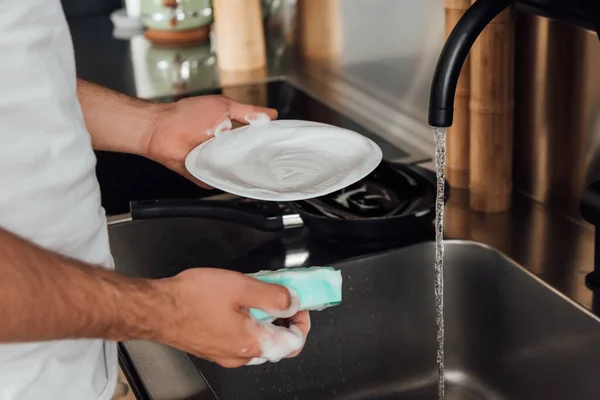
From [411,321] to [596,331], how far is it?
0.23 m

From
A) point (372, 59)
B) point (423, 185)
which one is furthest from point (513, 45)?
point (372, 59)

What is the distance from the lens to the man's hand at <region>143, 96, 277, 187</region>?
37.3 inches

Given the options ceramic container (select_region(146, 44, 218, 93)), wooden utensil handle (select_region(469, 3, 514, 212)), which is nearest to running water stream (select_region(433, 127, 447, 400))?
wooden utensil handle (select_region(469, 3, 514, 212))

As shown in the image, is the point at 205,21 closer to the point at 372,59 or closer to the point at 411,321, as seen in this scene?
the point at 372,59

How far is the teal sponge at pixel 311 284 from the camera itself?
2.39 ft

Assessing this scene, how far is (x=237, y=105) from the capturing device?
0.98 m

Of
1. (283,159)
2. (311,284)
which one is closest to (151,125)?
(283,159)

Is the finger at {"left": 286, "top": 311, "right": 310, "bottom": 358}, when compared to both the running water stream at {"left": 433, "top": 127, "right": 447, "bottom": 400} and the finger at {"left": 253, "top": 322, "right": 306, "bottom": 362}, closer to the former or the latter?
the finger at {"left": 253, "top": 322, "right": 306, "bottom": 362}

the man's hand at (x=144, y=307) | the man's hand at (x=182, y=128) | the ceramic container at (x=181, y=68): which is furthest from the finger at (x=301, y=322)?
the ceramic container at (x=181, y=68)

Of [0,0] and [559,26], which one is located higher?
[0,0]

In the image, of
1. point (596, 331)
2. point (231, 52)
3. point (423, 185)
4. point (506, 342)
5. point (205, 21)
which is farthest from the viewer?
point (205, 21)

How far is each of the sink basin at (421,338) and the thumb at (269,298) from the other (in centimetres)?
26

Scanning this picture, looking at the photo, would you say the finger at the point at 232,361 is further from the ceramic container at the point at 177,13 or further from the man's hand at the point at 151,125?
the ceramic container at the point at 177,13

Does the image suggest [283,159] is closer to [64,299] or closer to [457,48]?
[457,48]
